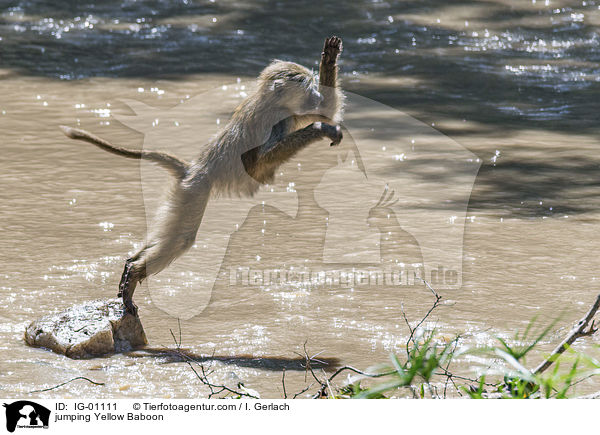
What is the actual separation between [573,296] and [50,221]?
463cm

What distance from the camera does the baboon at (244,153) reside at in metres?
5.55

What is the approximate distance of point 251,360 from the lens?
5273mm

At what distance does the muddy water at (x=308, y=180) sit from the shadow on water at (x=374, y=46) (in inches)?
2.3

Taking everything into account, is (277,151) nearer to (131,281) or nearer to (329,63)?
(329,63)

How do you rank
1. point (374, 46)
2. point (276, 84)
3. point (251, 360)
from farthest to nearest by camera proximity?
1. point (374, 46)
2. point (276, 84)
3. point (251, 360)

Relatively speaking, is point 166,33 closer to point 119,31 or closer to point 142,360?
point 119,31

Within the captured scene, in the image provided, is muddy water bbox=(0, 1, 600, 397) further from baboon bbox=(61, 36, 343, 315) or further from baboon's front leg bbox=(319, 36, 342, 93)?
baboon's front leg bbox=(319, 36, 342, 93)

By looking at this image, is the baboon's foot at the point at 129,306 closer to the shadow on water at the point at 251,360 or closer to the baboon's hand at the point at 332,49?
the shadow on water at the point at 251,360

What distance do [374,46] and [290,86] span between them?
11044 mm

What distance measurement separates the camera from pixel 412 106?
13.0 metres

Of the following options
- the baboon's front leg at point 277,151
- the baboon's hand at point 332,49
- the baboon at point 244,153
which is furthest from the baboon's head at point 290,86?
the baboon's front leg at point 277,151

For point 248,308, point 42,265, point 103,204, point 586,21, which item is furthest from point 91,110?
point 586,21
